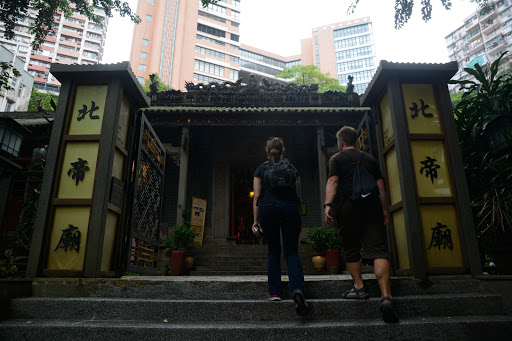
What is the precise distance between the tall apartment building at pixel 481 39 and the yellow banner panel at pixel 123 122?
170ft

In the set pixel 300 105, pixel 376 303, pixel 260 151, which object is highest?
pixel 300 105

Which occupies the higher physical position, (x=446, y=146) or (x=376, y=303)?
(x=446, y=146)

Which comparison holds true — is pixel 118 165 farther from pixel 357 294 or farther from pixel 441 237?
pixel 441 237

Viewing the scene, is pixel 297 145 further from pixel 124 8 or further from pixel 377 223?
pixel 377 223

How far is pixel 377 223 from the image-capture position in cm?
309

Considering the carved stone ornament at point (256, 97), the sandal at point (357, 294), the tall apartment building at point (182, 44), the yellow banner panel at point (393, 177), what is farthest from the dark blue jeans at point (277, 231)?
the tall apartment building at point (182, 44)

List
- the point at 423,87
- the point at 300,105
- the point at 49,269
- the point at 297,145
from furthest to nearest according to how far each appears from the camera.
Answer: the point at 297,145
the point at 300,105
the point at 423,87
the point at 49,269

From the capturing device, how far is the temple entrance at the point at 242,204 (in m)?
12.1

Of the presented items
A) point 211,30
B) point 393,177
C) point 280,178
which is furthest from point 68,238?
point 211,30

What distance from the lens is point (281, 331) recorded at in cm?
257

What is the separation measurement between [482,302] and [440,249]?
74cm

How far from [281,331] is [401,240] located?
217cm

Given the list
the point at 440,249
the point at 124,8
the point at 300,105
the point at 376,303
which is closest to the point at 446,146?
the point at 440,249

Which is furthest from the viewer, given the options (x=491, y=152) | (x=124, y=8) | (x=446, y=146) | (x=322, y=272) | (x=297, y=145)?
(x=297, y=145)
